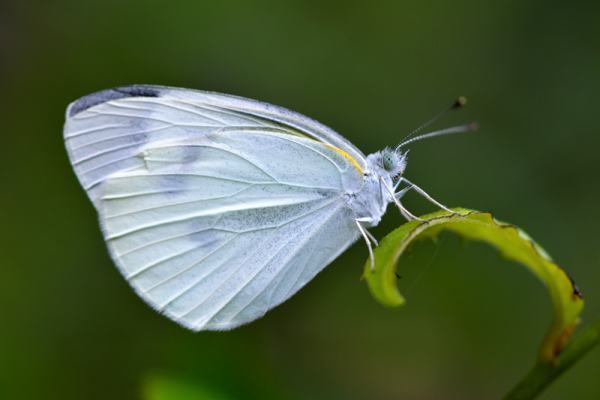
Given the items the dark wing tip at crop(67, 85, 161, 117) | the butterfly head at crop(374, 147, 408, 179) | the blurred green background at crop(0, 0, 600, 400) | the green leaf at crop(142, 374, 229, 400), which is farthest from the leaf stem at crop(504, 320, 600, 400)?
the dark wing tip at crop(67, 85, 161, 117)

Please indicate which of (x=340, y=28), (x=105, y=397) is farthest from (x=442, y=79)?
(x=105, y=397)

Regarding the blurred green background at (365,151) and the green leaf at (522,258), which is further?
the blurred green background at (365,151)

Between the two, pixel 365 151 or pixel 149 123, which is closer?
pixel 149 123

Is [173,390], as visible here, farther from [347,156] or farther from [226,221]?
[347,156]

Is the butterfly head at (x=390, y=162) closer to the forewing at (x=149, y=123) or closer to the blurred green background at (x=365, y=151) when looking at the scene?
the forewing at (x=149, y=123)

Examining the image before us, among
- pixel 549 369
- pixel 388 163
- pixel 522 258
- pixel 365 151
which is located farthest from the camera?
pixel 365 151

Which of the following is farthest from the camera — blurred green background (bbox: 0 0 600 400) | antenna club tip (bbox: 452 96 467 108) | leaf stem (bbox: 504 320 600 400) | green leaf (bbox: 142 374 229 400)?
blurred green background (bbox: 0 0 600 400)

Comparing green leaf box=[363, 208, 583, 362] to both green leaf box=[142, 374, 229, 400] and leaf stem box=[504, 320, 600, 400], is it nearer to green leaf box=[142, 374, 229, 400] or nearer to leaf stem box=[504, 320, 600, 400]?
leaf stem box=[504, 320, 600, 400]

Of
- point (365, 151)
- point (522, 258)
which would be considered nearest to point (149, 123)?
point (365, 151)

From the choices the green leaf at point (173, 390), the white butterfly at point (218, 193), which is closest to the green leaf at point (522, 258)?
the green leaf at point (173, 390)
